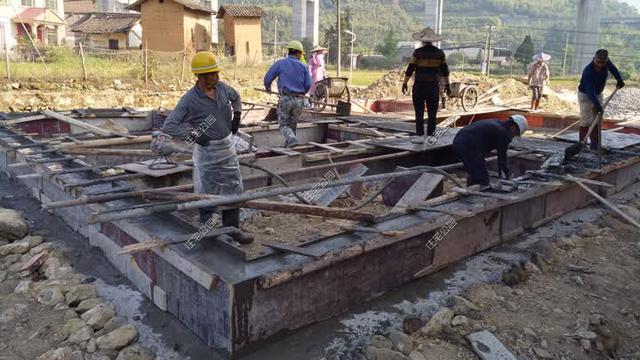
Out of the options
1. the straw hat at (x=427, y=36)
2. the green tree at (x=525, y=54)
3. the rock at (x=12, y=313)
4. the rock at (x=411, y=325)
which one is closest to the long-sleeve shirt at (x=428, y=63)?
the straw hat at (x=427, y=36)

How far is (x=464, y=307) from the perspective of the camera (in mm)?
3812

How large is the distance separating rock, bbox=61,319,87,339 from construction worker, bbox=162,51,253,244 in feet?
3.54

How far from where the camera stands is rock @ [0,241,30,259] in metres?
4.54

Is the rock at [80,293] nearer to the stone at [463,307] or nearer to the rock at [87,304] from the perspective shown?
the rock at [87,304]

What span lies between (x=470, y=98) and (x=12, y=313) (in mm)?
13506

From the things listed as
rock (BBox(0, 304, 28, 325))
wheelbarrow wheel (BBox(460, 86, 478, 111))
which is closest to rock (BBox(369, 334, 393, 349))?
rock (BBox(0, 304, 28, 325))

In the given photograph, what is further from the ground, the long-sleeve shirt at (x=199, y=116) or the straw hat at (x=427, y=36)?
the straw hat at (x=427, y=36)

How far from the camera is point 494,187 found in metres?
5.22

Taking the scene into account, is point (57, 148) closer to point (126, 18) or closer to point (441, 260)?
point (441, 260)

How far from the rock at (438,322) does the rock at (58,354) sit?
7.32ft

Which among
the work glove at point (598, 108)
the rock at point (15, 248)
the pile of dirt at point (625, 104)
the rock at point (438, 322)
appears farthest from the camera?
the pile of dirt at point (625, 104)

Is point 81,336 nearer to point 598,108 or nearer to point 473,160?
point 473,160

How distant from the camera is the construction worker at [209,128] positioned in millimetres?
4027

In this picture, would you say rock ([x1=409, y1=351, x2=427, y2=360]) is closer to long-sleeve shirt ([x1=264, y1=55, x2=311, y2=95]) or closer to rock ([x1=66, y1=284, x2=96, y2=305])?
rock ([x1=66, y1=284, x2=96, y2=305])
